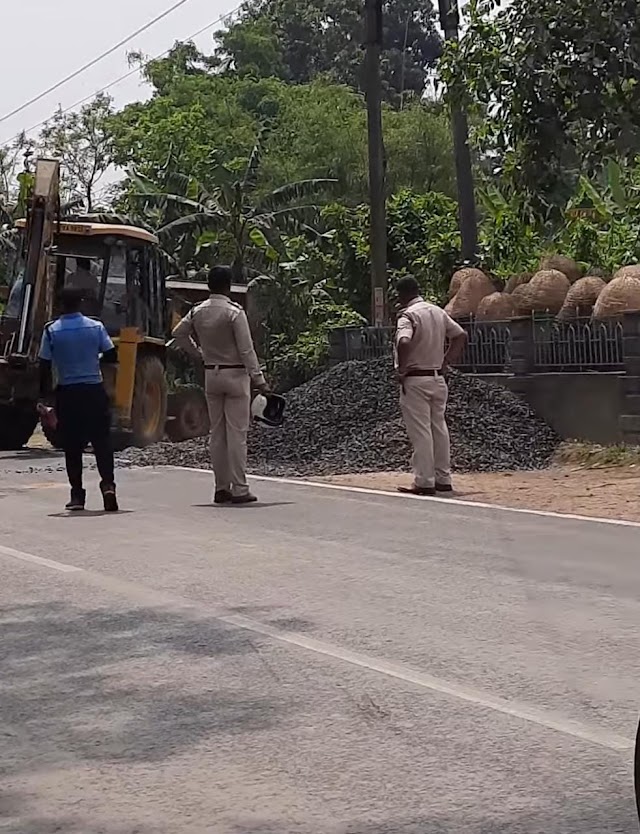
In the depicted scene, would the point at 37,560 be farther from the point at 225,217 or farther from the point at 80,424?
the point at 225,217

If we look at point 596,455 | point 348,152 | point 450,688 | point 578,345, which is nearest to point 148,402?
point 578,345

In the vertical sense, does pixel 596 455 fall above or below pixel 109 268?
below

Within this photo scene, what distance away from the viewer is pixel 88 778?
5.72m

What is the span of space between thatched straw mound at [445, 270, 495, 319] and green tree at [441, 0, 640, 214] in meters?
8.17

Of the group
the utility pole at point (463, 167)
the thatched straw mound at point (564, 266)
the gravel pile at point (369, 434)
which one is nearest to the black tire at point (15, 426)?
the gravel pile at point (369, 434)

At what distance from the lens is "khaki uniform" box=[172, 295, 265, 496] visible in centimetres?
1394

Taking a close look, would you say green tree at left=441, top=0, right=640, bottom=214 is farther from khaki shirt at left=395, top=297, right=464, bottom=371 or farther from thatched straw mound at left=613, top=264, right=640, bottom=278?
thatched straw mound at left=613, top=264, right=640, bottom=278

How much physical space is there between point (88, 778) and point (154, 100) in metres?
57.4

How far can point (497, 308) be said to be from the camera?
71.8ft

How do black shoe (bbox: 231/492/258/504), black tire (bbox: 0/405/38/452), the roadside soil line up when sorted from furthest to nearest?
1. black tire (bbox: 0/405/38/452)
2. black shoe (bbox: 231/492/258/504)
3. the roadside soil

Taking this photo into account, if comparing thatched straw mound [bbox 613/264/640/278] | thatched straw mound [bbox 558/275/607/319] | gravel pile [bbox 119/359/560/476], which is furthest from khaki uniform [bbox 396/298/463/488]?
thatched straw mound [bbox 558/275/607/319]

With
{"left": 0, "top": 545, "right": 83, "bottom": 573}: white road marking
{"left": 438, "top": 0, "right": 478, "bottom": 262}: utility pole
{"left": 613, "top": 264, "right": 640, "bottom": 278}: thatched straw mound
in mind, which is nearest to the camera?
{"left": 0, "top": 545, "right": 83, "bottom": 573}: white road marking

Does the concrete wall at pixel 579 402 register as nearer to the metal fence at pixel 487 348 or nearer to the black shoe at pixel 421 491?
→ the metal fence at pixel 487 348

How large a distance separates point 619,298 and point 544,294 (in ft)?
8.91
